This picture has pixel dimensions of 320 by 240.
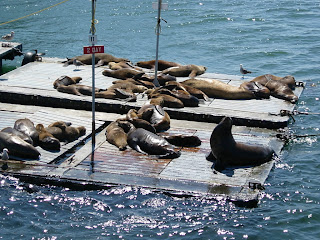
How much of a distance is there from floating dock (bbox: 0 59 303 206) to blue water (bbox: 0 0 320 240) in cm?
24

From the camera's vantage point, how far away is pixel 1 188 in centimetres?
995

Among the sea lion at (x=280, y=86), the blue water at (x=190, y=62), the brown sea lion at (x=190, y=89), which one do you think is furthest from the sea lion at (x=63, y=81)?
the blue water at (x=190, y=62)

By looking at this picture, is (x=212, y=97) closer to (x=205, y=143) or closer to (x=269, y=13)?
(x=205, y=143)

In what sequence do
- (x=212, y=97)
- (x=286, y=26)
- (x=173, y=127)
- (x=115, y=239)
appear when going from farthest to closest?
(x=286, y=26) → (x=212, y=97) → (x=173, y=127) → (x=115, y=239)

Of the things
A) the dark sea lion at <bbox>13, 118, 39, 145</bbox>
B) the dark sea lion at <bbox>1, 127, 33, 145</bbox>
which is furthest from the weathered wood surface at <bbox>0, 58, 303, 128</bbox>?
the dark sea lion at <bbox>1, 127, 33, 145</bbox>

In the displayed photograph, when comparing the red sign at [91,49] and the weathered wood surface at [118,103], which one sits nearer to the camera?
the red sign at [91,49]

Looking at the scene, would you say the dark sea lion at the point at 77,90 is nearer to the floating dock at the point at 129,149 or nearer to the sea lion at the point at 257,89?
the floating dock at the point at 129,149

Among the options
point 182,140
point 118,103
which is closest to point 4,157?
point 182,140

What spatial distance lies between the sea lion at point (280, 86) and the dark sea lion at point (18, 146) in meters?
6.18

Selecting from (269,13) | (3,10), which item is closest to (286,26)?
(269,13)

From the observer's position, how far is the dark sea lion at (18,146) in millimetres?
10531

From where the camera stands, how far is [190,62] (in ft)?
74.0

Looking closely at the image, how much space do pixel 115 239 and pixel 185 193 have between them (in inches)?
56.1

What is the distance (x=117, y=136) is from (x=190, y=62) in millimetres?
11499
